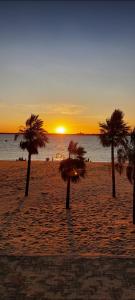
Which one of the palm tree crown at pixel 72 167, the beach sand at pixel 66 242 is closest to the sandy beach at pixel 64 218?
the beach sand at pixel 66 242

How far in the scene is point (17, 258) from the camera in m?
16.5

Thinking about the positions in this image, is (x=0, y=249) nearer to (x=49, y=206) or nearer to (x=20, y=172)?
(x=49, y=206)

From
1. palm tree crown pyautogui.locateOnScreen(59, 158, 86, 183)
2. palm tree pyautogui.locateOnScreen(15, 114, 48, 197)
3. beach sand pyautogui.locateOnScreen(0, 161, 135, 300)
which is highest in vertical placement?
palm tree pyautogui.locateOnScreen(15, 114, 48, 197)

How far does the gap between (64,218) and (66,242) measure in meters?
6.46

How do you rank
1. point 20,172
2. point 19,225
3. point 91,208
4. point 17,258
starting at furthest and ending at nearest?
1. point 20,172
2. point 91,208
3. point 19,225
4. point 17,258

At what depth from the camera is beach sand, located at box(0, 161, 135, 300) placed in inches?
565

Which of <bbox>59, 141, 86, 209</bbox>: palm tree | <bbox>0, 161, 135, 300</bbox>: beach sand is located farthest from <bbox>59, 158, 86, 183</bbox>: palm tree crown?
<bbox>0, 161, 135, 300</bbox>: beach sand

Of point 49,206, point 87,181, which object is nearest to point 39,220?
point 49,206

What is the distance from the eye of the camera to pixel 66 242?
21.1m

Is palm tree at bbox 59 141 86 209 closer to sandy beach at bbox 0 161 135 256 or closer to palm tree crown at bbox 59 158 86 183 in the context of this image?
palm tree crown at bbox 59 158 86 183

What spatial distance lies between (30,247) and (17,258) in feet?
11.3

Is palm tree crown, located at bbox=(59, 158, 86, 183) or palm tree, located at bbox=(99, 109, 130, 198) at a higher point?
palm tree, located at bbox=(99, 109, 130, 198)

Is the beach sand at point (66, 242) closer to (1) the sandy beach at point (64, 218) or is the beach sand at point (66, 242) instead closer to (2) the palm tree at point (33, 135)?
(1) the sandy beach at point (64, 218)

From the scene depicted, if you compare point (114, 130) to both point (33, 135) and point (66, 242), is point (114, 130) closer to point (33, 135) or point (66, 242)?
point (33, 135)
